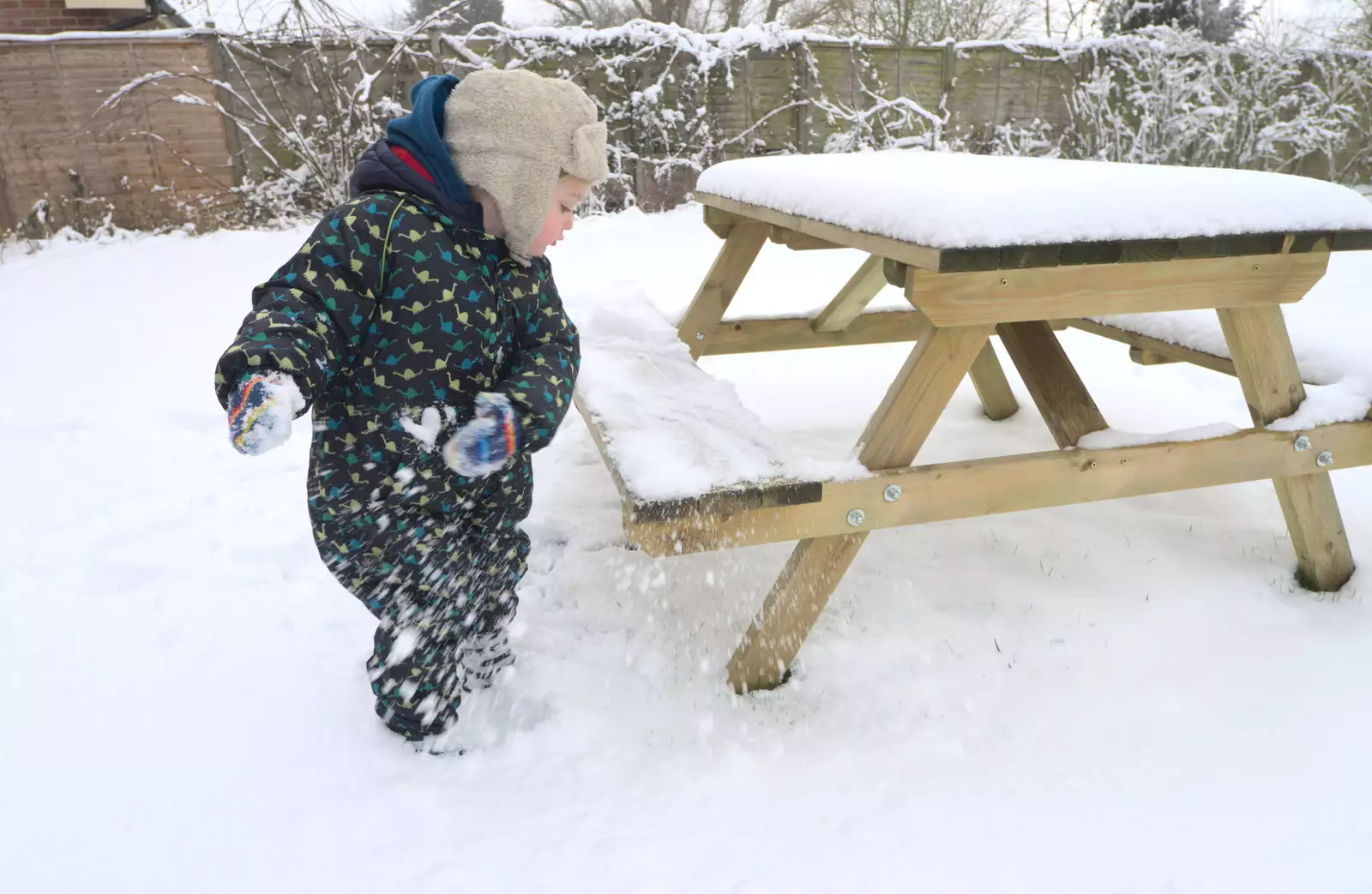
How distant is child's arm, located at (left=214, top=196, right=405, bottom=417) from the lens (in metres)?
1.29

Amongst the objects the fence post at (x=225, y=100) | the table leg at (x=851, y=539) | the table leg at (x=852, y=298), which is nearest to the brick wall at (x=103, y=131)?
the fence post at (x=225, y=100)

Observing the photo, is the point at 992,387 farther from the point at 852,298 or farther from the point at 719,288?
the point at 719,288

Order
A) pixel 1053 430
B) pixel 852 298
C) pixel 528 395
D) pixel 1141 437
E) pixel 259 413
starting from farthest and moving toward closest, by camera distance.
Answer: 1. pixel 852 298
2. pixel 1053 430
3. pixel 1141 437
4. pixel 528 395
5. pixel 259 413

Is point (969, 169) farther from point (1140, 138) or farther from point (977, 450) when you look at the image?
point (1140, 138)

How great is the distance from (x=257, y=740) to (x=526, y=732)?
537mm

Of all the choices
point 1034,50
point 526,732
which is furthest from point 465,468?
point 1034,50

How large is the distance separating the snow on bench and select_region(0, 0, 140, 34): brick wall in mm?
9873

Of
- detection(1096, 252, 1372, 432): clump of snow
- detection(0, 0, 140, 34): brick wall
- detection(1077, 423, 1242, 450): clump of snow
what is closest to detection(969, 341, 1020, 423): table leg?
detection(1096, 252, 1372, 432): clump of snow

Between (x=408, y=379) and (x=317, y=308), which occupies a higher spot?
A: (x=317, y=308)

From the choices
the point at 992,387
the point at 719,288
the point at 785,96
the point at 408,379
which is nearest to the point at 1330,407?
the point at 992,387

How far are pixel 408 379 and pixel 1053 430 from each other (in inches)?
61.5

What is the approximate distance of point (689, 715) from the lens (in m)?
1.82

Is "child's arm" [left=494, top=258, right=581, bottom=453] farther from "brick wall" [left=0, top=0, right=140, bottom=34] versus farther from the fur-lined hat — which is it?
"brick wall" [left=0, top=0, right=140, bottom=34]

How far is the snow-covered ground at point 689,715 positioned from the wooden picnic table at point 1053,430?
0.23 metres
